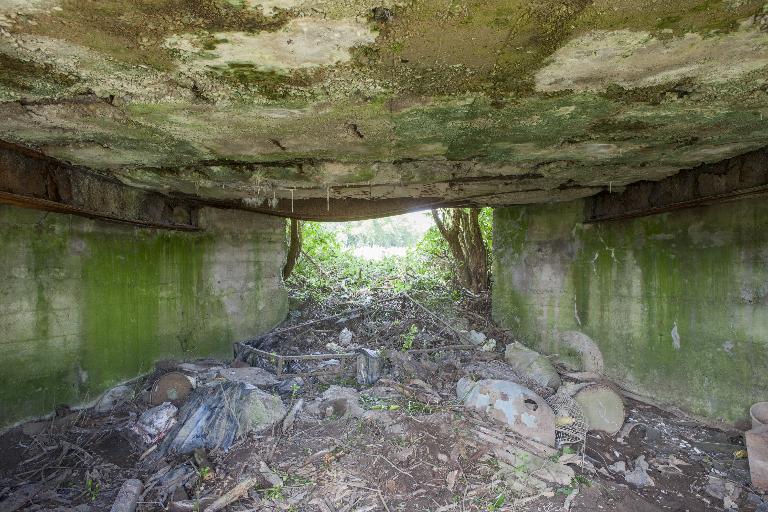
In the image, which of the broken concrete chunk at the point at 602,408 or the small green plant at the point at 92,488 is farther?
the broken concrete chunk at the point at 602,408

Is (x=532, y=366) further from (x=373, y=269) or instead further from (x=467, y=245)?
(x=373, y=269)

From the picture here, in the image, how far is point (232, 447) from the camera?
411 centimetres

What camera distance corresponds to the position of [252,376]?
5562mm

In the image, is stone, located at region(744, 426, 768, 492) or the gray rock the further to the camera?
the gray rock

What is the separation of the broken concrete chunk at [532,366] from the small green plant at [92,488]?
475cm

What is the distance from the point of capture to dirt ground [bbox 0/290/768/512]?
11.4ft

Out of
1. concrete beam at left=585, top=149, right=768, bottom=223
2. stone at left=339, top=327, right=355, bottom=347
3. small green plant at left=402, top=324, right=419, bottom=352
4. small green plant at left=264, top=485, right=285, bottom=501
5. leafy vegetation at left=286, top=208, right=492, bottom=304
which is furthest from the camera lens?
leafy vegetation at left=286, top=208, right=492, bottom=304

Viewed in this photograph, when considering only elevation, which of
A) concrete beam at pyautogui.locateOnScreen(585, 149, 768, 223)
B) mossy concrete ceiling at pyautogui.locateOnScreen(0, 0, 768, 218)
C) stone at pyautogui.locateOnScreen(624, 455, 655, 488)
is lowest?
stone at pyautogui.locateOnScreen(624, 455, 655, 488)

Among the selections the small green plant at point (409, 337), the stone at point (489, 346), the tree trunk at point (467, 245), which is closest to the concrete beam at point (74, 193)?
the small green plant at point (409, 337)

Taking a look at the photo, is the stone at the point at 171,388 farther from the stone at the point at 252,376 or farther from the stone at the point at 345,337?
the stone at the point at 345,337

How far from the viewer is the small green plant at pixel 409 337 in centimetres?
655

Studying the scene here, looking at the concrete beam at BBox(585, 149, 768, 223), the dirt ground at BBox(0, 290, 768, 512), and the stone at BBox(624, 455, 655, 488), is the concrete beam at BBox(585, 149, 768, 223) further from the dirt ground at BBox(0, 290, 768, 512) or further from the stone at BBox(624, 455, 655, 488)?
the stone at BBox(624, 455, 655, 488)

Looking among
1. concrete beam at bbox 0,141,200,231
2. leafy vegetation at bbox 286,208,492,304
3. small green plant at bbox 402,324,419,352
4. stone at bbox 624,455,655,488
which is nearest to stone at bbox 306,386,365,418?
small green plant at bbox 402,324,419,352

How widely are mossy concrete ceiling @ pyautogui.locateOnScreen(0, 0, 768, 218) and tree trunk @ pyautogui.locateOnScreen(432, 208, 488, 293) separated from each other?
4893 millimetres
